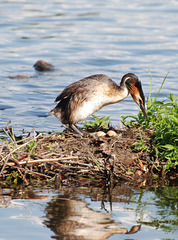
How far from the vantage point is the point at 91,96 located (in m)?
7.87

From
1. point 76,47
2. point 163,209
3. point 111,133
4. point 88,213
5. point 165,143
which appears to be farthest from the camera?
point 76,47

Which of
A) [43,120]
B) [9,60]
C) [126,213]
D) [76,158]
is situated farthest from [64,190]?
[9,60]

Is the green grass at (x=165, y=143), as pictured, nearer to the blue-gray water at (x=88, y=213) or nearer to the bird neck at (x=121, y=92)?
the blue-gray water at (x=88, y=213)

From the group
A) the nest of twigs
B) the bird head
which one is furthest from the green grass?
the bird head

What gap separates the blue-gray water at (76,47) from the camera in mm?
12062

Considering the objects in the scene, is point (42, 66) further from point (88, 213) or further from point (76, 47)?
point (88, 213)

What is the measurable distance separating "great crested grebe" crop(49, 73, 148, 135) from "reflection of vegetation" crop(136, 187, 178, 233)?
1.75 meters

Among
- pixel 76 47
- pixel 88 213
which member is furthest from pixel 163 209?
pixel 76 47

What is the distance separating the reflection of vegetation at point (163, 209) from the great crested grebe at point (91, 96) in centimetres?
175

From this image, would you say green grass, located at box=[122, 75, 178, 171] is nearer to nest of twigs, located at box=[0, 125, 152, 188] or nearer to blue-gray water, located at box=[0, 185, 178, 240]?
nest of twigs, located at box=[0, 125, 152, 188]

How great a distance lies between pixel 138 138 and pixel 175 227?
7.06ft

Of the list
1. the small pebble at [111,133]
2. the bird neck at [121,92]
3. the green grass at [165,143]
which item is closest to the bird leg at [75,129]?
the small pebble at [111,133]

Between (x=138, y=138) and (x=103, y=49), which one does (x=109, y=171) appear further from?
(x=103, y=49)

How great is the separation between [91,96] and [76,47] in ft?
34.8
